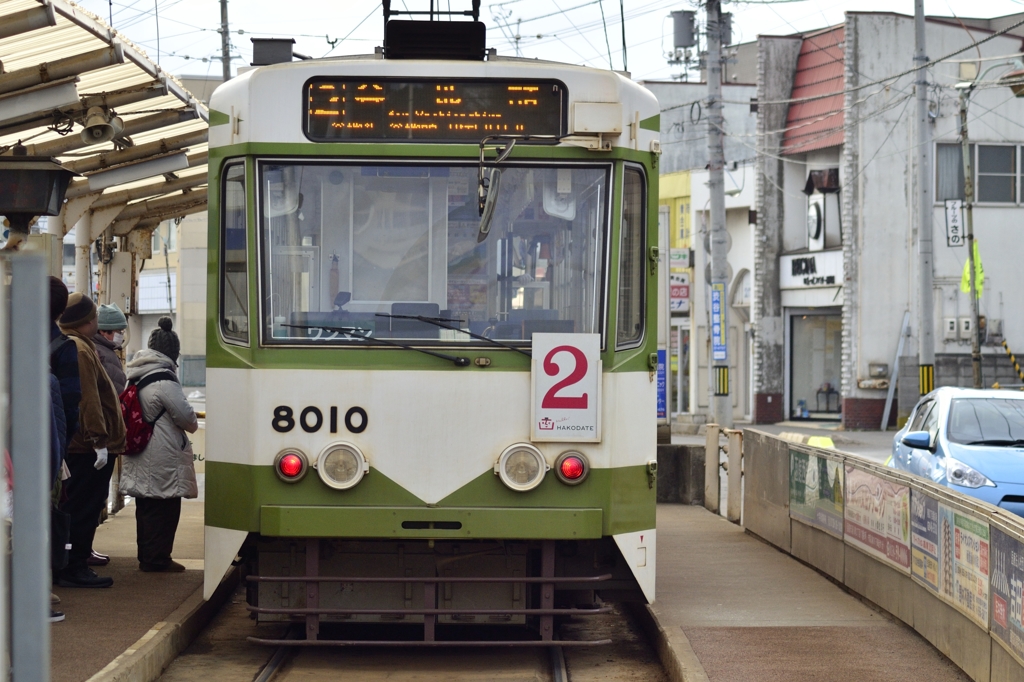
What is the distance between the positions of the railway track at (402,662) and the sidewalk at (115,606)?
0.33 metres

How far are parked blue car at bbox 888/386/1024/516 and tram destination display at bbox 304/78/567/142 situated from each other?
5.63m

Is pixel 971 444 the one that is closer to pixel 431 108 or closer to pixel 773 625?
pixel 773 625

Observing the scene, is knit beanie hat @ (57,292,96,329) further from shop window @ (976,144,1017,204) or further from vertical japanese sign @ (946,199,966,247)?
shop window @ (976,144,1017,204)

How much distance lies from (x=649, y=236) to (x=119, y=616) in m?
3.83

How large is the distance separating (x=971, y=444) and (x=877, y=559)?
3.97 m

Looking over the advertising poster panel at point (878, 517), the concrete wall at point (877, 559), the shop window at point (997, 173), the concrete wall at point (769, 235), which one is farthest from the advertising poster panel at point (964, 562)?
the concrete wall at point (769, 235)

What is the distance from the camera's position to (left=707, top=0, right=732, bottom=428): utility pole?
A: 2531cm

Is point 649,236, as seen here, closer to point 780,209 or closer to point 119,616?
point 119,616

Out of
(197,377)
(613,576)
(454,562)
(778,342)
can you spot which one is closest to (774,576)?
(613,576)

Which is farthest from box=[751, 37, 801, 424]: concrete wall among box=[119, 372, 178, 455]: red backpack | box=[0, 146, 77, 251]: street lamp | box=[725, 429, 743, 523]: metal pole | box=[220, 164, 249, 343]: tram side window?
box=[220, 164, 249, 343]: tram side window

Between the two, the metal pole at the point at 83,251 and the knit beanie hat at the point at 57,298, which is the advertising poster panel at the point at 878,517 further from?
the metal pole at the point at 83,251

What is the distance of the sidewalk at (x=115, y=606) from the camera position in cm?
697

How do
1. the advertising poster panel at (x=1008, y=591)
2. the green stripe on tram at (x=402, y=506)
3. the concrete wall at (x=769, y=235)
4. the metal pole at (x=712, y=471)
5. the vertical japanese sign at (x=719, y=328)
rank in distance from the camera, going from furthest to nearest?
the concrete wall at (x=769, y=235), the vertical japanese sign at (x=719, y=328), the metal pole at (x=712, y=471), the green stripe on tram at (x=402, y=506), the advertising poster panel at (x=1008, y=591)

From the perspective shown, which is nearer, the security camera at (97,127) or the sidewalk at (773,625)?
the sidewalk at (773,625)
